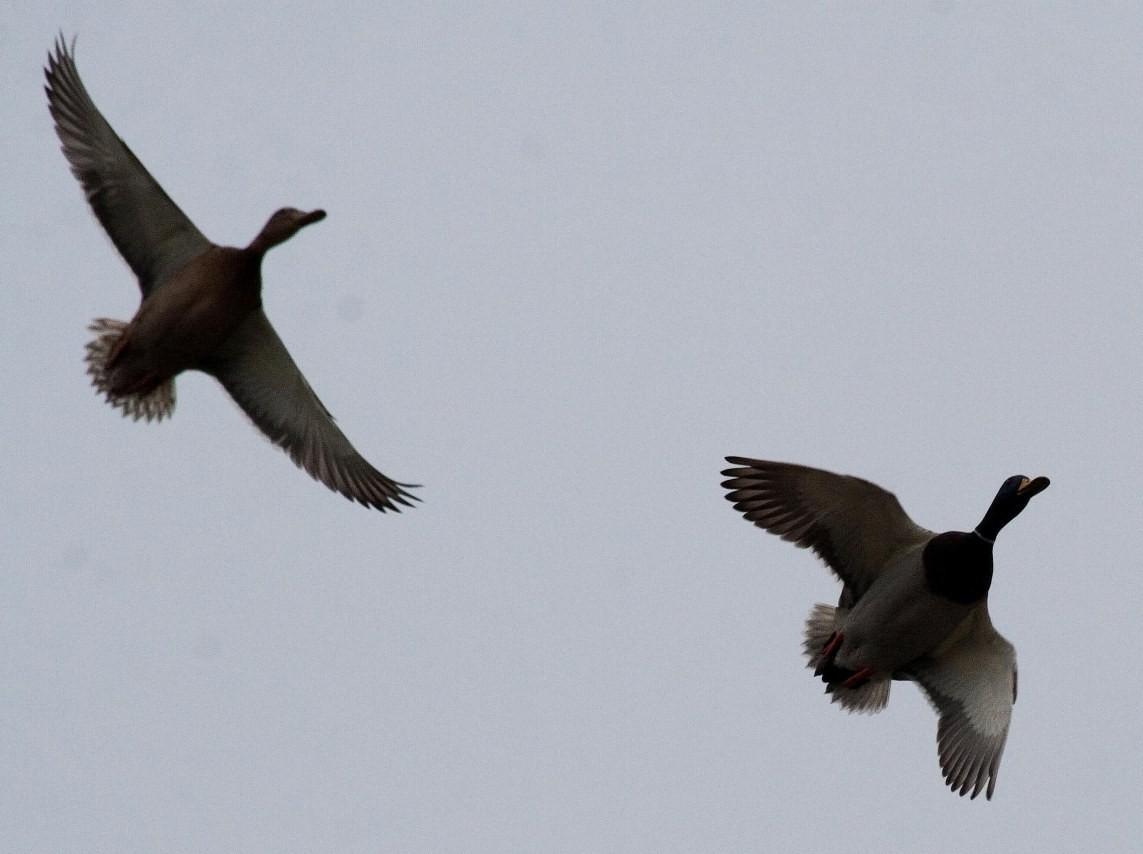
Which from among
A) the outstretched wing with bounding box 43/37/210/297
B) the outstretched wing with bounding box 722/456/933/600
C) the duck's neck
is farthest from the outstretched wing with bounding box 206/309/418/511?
the duck's neck

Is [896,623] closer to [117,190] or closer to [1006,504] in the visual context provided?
[1006,504]

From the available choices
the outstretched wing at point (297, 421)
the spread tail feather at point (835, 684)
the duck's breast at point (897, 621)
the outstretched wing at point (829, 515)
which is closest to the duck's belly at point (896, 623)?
the duck's breast at point (897, 621)

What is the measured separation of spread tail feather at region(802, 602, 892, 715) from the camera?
8383 mm

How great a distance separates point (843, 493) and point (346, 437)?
2781 millimetres

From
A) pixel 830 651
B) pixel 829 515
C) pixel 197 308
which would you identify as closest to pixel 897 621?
pixel 830 651

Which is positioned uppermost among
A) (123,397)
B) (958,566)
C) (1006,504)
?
(1006,504)

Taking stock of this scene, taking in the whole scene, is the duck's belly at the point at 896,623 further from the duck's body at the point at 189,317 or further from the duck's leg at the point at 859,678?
the duck's body at the point at 189,317

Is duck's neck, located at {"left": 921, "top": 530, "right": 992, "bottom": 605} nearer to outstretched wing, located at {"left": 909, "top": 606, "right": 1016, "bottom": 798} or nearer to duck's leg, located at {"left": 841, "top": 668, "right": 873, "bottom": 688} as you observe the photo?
outstretched wing, located at {"left": 909, "top": 606, "right": 1016, "bottom": 798}

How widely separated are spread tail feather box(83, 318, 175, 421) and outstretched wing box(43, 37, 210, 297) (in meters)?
0.64

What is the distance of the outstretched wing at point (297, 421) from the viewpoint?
855 centimetres

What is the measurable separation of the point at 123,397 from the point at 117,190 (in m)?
1.23

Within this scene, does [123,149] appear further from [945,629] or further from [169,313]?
[945,629]

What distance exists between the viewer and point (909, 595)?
25.3ft

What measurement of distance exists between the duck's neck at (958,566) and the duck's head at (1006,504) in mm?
133
